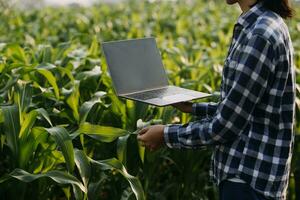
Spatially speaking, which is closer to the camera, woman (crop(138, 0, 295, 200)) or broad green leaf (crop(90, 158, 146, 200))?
woman (crop(138, 0, 295, 200))

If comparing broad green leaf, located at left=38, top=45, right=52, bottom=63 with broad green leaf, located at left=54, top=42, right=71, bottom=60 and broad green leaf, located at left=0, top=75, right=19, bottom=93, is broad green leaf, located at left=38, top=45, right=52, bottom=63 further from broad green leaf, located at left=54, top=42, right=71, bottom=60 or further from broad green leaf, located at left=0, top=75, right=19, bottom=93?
broad green leaf, located at left=0, top=75, right=19, bottom=93

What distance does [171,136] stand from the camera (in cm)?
208

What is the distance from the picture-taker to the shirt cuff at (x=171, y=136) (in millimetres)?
2074

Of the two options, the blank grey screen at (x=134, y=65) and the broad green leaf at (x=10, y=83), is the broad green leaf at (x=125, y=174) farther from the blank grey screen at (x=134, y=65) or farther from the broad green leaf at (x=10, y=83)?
the broad green leaf at (x=10, y=83)

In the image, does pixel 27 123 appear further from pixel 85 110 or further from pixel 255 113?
pixel 255 113

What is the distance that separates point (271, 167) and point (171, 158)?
4.03 feet

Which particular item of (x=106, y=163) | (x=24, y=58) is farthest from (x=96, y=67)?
(x=106, y=163)

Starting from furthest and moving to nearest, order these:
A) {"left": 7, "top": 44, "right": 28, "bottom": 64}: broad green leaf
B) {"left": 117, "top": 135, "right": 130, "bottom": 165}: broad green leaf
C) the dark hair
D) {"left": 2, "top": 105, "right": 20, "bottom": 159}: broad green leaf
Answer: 1. {"left": 7, "top": 44, "right": 28, "bottom": 64}: broad green leaf
2. {"left": 117, "top": 135, "right": 130, "bottom": 165}: broad green leaf
3. {"left": 2, "top": 105, "right": 20, "bottom": 159}: broad green leaf
4. the dark hair

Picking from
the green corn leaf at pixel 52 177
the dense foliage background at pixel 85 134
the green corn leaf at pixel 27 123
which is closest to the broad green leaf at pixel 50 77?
the dense foliage background at pixel 85 134

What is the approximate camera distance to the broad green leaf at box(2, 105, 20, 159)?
2.46 meters

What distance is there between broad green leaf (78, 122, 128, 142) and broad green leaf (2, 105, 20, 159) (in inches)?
9.8

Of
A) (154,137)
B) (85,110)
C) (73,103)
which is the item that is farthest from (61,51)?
(154,137)

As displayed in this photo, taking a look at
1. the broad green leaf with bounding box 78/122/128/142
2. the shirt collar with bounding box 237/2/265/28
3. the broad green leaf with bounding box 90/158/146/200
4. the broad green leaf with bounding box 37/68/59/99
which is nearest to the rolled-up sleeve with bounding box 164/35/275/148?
the shirt collar with bounding box 237/2/265/28

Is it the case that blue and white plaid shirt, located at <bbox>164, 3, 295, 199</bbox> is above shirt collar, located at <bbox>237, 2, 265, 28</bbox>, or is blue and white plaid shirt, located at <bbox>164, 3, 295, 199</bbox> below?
below
